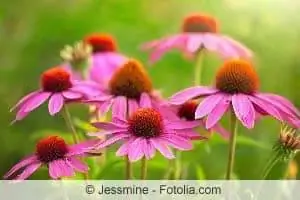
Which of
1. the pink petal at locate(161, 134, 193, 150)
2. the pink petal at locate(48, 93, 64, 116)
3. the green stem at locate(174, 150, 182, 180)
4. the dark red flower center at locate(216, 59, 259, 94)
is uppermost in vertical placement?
the dark red flower center at locate(216, 59, 259, 94)

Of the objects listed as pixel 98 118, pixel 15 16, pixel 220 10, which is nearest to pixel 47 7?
pixel 15 16

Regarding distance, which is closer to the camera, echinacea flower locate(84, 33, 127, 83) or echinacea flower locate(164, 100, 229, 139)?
echinacea flower locate(164, 100, 229, 139)

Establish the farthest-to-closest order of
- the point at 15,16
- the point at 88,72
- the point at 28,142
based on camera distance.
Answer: the point at 15,16 → the point at 28,142 → the point at 88,72

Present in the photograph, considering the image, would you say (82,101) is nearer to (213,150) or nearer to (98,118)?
(98,118)

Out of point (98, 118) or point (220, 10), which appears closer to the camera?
point (98, 118)

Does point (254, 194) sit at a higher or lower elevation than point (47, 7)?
lower

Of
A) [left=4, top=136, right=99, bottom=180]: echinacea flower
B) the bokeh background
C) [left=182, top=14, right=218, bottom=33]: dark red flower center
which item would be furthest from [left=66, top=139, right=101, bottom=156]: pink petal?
[left=182, top=14, right=218, bottom=33]: dark red flower center

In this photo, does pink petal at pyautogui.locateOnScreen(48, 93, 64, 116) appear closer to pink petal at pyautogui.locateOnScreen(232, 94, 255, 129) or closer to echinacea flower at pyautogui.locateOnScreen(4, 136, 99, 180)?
echinacea flower at pyautogui.locateOnScreen(4, 136, 99, 180)

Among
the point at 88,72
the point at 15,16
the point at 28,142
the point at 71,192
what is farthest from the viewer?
the point at 15,16
